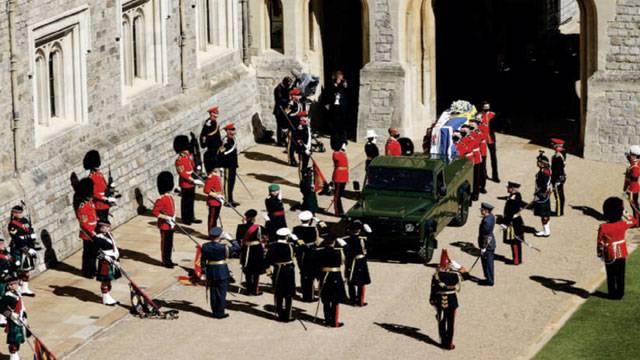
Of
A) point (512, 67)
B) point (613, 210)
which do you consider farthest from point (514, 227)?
point (512, 67)

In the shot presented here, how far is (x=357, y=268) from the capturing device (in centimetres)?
3086

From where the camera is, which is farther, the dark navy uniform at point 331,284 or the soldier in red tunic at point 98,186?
the soldier in red tunic at point 98,186

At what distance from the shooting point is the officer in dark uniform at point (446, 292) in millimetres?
28734

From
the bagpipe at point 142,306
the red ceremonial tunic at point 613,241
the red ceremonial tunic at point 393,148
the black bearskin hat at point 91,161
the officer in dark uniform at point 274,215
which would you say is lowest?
the bagpipe at point 142,306

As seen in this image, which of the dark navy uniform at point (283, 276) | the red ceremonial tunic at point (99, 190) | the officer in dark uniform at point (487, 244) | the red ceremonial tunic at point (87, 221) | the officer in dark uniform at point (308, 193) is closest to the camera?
the dark navy uniform at point (283, 276)

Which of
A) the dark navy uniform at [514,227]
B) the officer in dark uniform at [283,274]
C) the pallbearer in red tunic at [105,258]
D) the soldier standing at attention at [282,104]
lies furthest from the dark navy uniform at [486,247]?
the soldier standing at attention at [282,104]

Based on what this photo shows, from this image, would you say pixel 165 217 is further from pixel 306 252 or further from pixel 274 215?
pixel 306 252

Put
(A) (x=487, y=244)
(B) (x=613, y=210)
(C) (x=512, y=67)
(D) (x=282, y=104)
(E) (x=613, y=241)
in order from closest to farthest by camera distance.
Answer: (E) (x=613, y=241) → (B) (x=613, y=210) → (A) (x=487, y=244) → (D) (x=282, y=104) → (C) (x=512, y=67)

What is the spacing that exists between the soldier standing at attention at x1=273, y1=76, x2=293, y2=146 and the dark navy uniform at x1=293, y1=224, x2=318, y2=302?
1036 centimetres

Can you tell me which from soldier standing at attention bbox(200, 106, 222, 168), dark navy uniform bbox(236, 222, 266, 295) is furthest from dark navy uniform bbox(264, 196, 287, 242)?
soldier standing at attention bbox(200, 106, 222, 168)

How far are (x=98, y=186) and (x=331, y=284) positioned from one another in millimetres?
6388

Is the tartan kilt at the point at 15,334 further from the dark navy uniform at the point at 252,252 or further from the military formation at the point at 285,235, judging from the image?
the dark navy uniform at the point at 252,252

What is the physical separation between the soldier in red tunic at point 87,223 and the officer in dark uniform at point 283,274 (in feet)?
13.3

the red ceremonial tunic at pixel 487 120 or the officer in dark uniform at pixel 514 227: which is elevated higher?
the red ceremonial tunic at pixel 487 120
